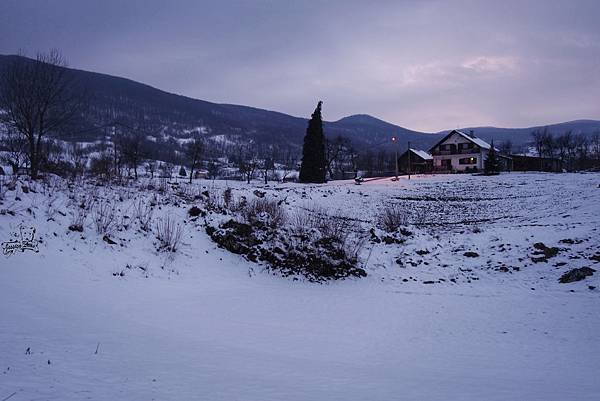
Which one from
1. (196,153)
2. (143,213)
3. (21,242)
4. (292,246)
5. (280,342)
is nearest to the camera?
(280,342)

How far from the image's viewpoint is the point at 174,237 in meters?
11.9

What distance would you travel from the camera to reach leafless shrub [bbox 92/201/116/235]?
35.1 feet

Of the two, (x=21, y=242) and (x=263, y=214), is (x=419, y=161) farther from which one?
(x=21, y=242)

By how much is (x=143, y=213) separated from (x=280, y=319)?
8.03 metres

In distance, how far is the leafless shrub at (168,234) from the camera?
1123 centimetres

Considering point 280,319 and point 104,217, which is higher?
point 104,217

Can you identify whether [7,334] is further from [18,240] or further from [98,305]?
[18,240]

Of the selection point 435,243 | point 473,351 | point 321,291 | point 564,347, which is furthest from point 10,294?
point 435,243

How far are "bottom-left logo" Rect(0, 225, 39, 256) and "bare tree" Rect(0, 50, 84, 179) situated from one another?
20.4 ft

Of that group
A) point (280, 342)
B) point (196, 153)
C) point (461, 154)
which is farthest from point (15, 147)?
point (461, 154)

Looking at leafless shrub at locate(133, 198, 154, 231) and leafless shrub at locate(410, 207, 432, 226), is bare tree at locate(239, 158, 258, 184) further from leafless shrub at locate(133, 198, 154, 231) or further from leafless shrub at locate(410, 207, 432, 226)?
leafless shrub at locate(133, 198, 154, 231)

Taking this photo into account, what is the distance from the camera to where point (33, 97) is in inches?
591

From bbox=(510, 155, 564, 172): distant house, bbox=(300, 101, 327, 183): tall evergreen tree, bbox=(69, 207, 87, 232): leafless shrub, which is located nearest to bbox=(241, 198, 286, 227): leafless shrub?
bbox=(69, 207, 87, 232): leafless shrub

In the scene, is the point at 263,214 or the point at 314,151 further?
the point at 314,151
